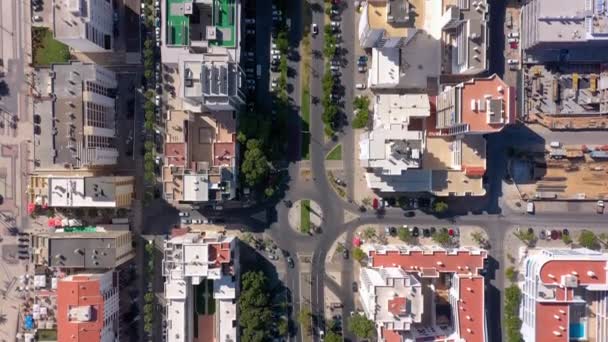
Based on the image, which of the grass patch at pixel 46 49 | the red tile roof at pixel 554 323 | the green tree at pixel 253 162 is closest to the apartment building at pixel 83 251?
the green tree at pixel 253 162

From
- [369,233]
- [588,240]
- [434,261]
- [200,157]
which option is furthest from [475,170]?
[200,157]

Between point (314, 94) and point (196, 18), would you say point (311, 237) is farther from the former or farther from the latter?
point (196, 18)

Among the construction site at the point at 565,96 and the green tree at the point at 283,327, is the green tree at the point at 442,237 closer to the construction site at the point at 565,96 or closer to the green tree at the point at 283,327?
the construction site at the point at 565,96

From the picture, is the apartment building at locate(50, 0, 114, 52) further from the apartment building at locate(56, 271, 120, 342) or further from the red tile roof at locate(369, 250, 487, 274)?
the red tile roof at locate(369, 250, 487, 274)

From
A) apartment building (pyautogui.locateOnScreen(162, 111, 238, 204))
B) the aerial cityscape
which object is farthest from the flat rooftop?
apartment building (pyautogui.locateOnScreen(162, 111, 238, 204))

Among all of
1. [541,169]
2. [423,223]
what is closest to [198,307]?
[423,223]

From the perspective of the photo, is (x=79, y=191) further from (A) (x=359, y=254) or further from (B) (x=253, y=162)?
(A) (x=359, y=254)
